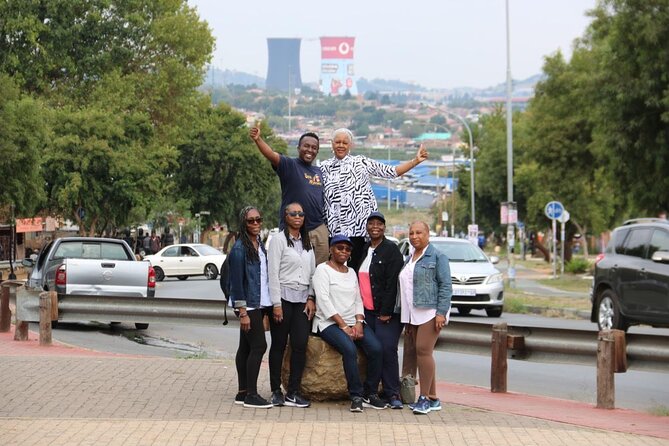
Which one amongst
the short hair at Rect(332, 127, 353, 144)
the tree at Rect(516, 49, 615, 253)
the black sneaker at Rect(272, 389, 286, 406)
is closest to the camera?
the black sneaker at Rect(272, 389, 286, 406)

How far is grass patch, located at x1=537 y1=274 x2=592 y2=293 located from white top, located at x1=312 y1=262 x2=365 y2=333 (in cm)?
2921

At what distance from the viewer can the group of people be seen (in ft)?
36.4

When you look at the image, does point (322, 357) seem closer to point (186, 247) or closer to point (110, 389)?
point (110, 389)

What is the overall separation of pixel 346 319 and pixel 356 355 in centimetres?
33

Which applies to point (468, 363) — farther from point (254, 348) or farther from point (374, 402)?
point (254, 348)

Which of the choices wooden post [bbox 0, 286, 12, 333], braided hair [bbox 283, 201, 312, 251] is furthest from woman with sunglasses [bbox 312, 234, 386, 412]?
wooden post [bbox 0, 286, 12, 333]

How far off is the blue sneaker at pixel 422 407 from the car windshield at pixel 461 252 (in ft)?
53.6

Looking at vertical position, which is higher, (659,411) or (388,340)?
(388,340)

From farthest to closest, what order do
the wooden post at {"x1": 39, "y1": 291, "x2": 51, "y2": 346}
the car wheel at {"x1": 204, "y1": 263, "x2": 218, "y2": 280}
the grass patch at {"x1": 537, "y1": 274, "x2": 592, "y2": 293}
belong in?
the car wheel at {"x1": 204, "y1": 263, "x2": 218, "y2": 280}
the grass patch at {"x1": 537, "y1": 274, "x2": 592, "y2": 293}
the wooden post at {"x1": 39, "y1": 291, "x2": 51, "y2": 346}

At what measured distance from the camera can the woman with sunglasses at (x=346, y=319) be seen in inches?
435

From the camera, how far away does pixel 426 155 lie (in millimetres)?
12109

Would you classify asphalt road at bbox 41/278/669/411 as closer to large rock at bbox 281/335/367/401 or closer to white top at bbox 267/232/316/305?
large rock at bbox 281/335/367/401

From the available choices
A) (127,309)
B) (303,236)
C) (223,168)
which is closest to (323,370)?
(303,236)

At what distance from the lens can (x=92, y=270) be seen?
21438mm
